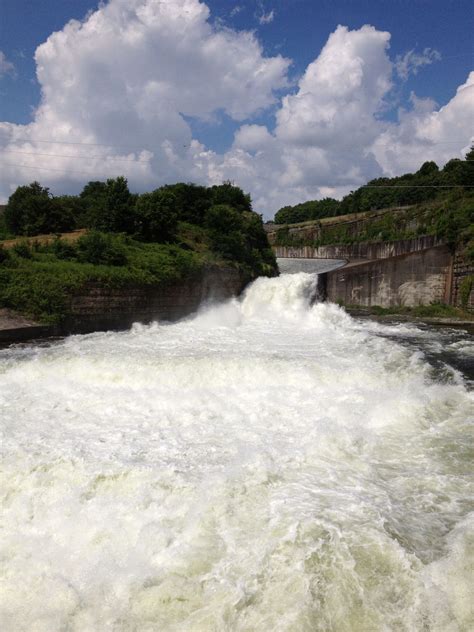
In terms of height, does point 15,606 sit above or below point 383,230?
below

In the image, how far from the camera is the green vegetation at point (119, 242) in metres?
15.1

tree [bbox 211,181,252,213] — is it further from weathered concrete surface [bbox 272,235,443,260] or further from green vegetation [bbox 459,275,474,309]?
green vegetation [bbox 459,275,474,309]

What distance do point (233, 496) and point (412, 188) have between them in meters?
55.4

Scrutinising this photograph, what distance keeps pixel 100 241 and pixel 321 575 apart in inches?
652

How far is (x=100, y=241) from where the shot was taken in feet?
59.6

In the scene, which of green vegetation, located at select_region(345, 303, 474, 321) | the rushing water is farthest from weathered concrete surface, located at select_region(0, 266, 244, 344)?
green vegetation, located at select_region(345, 303, 474, 321)

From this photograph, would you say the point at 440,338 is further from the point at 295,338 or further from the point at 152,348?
the point at 152,348

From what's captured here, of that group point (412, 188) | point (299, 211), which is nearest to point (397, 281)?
point (412, 188)

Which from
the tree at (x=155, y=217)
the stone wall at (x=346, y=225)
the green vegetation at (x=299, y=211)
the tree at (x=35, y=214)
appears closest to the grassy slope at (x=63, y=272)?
the tree at (x=155, y=217)

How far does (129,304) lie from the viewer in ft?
56.9

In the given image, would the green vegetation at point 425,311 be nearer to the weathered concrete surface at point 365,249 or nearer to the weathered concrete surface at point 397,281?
the weathered concrete surface at point 397,281

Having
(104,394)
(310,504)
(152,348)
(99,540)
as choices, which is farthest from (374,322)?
(99,540)

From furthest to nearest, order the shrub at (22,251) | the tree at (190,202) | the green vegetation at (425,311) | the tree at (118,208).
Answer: the tree at (190,202), the tree at (118,208), the green vegetation at (425,311), the shrub at (22,251)

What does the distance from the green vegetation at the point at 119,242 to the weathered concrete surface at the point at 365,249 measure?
9.64 metres
